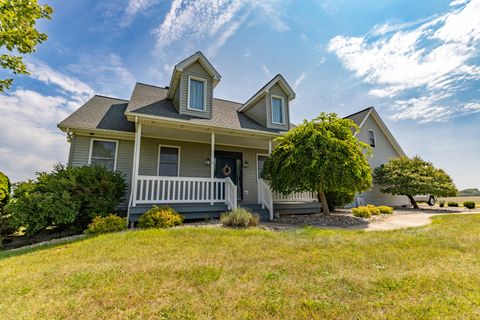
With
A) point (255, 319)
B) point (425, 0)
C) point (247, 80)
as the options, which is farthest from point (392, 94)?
point (255, 319)

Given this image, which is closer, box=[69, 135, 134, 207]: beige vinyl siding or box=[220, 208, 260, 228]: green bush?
box=[220, 208, 260, 228]: green bush

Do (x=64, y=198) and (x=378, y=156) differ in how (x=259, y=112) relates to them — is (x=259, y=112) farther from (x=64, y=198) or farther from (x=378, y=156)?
(x=378, y=156)

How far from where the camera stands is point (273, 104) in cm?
1116

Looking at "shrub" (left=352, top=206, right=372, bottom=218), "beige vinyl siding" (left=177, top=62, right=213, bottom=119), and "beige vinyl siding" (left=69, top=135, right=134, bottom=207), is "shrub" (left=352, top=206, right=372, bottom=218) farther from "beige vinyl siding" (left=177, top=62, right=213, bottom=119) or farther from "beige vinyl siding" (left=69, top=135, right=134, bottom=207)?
"beige vinyl siding" (left=69, top=135, right=134, bottom=207)

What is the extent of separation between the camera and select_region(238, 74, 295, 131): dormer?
1079cm

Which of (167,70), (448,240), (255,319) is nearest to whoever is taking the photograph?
(255,319)

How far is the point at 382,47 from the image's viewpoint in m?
9.30

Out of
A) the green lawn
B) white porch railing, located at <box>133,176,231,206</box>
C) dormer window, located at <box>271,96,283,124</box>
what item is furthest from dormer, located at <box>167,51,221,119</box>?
the green lawn

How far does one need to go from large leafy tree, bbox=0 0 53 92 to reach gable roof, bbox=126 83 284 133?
10.1 ft

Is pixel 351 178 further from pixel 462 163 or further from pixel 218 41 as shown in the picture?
pixel 462 163

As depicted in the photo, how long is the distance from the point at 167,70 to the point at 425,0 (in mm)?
11115

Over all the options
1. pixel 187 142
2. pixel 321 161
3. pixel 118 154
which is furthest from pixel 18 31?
pixel 321 161

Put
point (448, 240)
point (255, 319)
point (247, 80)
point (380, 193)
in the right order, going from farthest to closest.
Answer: point (380, 193), point (247, 80), point (448, 240), point (255, 319)

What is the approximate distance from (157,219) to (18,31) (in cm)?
664
